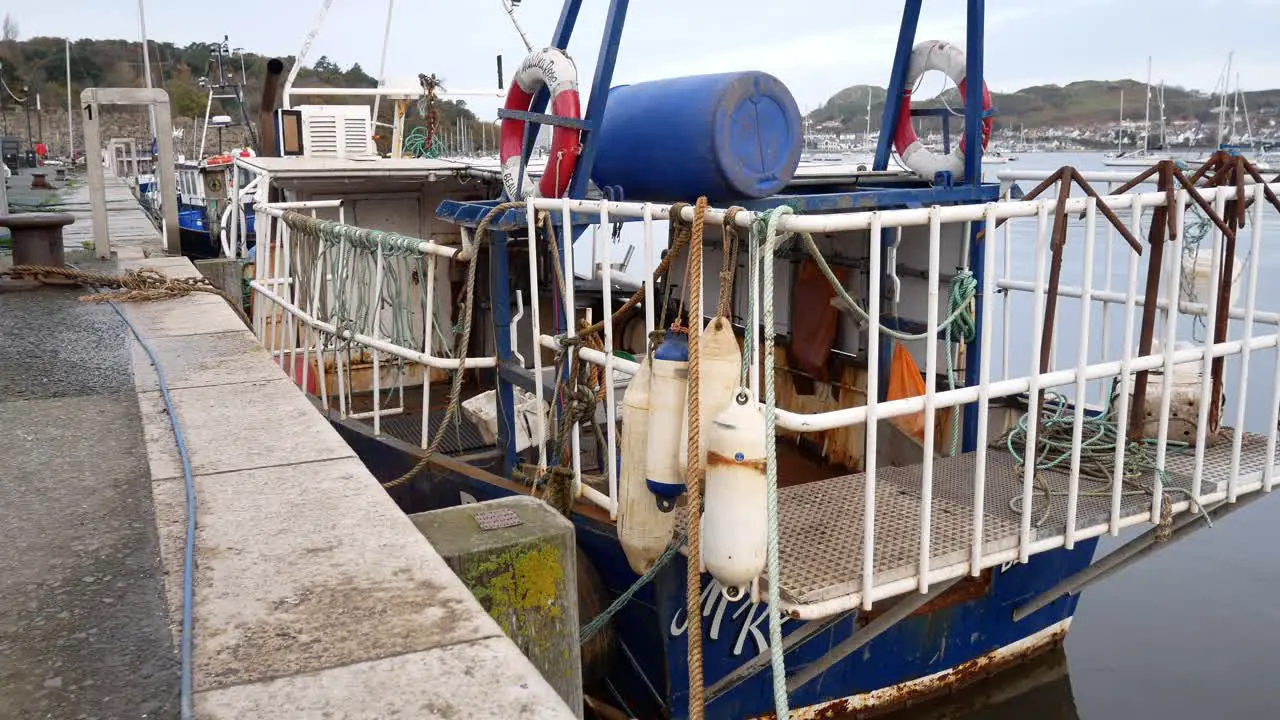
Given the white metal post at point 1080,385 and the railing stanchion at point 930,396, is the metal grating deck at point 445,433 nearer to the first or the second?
the railing stanchion at point 930,396

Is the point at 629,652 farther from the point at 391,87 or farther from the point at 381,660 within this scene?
the point at 391,87

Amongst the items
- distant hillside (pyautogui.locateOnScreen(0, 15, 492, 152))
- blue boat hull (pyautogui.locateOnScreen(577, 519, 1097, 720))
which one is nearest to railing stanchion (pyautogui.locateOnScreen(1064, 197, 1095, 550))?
blue boat hull (pyautogui.locateOnScreen(577, 519, 1097, 720))

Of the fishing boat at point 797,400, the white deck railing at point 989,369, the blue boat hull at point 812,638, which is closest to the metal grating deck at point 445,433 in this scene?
the fishing boat at point 797,400

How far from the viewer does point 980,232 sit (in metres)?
6.20

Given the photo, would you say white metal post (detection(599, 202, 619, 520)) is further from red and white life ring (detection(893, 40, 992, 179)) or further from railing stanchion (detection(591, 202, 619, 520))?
red and white life ring (detection(893, 40, 992, 179))

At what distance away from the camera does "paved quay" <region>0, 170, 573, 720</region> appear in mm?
2381

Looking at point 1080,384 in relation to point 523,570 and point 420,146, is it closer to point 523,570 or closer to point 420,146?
point 523,570

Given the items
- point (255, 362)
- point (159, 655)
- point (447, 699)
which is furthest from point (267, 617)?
point (255, 362)

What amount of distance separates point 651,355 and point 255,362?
316cm

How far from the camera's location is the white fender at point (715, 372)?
331cm

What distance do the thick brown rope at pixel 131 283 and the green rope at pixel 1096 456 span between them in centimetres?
661

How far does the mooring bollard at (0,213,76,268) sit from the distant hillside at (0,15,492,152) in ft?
195

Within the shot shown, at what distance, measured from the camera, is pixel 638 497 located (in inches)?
153

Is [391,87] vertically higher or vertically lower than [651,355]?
higher
